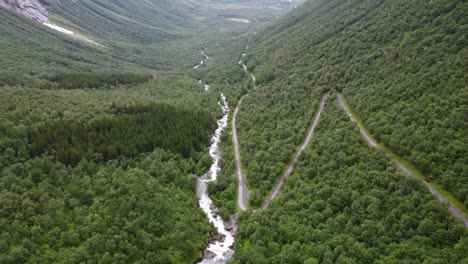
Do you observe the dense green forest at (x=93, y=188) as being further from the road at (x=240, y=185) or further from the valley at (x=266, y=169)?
the road at (x=240, y=185)

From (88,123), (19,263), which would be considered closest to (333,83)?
(88,123)

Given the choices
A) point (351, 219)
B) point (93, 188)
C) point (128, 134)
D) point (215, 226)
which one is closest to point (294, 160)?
point (215, 226)

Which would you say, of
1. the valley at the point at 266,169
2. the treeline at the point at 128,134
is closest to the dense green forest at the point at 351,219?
the valley at the point at 266,169

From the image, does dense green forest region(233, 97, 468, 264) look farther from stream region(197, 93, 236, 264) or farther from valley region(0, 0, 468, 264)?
stream region(197, 93, 236, 264)

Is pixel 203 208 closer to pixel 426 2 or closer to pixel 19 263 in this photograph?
pixel 19 263

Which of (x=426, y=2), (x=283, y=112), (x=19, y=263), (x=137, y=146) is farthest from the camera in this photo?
(x=426, y=2)

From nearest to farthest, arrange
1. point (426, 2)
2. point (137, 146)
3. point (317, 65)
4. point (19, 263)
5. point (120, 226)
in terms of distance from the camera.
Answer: point (19, 263)
point (120, 226)
point (137, 146)
point (426, 2)
point (317, 65)

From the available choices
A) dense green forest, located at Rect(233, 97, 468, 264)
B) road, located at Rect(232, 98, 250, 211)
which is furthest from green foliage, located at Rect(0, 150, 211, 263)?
dense green forest, located at Rect(233, 97, 468, 264)
